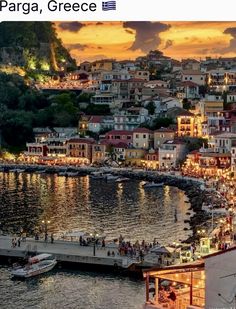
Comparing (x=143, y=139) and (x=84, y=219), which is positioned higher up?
(x=143, y=139)

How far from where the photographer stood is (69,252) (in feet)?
20.5

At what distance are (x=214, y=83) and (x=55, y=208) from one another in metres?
8.73

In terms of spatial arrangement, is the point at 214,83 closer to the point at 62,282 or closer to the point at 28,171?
the point at 28,171

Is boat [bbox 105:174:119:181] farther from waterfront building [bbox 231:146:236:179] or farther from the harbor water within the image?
waterfront building [bbox 231:146:236:179]

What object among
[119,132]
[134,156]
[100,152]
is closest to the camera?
[134,156]

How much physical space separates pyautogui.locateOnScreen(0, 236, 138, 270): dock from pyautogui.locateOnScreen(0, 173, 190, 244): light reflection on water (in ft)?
2.45

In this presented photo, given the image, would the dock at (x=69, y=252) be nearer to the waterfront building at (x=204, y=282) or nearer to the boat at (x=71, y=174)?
the waterfront building at (x=204, y=282)

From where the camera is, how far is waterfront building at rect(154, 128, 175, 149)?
14.0 meters

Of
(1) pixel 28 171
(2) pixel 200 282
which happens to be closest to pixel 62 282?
(2) pixel 200 282

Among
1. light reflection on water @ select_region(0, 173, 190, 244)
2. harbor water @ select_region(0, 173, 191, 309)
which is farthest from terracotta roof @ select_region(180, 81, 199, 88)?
light reflection on water @ select_region(0, 173, 190, 244)

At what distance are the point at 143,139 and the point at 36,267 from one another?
8.56m

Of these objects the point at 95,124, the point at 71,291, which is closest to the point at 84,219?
the point at 71,291

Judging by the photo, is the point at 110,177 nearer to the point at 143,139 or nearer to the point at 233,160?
the point at 143,139

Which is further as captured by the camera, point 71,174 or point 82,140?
point 82,140
